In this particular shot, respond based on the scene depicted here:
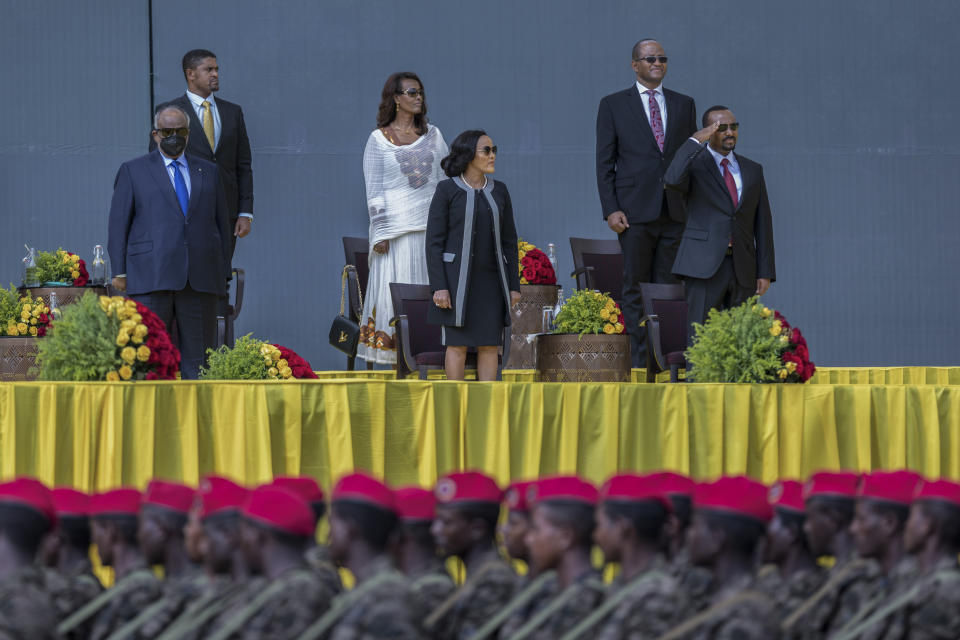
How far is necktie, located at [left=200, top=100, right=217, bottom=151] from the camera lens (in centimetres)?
736

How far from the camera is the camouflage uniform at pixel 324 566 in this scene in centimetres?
263

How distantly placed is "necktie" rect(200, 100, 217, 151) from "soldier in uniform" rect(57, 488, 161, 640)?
4.66 m

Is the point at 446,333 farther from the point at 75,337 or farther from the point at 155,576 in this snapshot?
the point at 155,576

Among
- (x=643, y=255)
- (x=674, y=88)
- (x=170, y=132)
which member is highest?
(x=674, y=88)

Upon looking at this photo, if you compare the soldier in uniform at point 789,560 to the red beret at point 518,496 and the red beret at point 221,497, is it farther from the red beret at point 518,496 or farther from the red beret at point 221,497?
the red beret at point 221,497

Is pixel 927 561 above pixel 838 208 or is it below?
below

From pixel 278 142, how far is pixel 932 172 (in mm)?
4912

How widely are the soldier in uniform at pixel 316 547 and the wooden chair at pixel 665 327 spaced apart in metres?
3.68

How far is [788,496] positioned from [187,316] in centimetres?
357

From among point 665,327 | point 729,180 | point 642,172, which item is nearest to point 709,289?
point 665,327

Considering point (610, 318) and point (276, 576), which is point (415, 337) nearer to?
point (610, 318)

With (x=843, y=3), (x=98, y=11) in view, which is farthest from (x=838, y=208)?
(x=98, y=11)

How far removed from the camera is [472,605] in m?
2.65

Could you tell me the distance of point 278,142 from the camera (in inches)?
396
